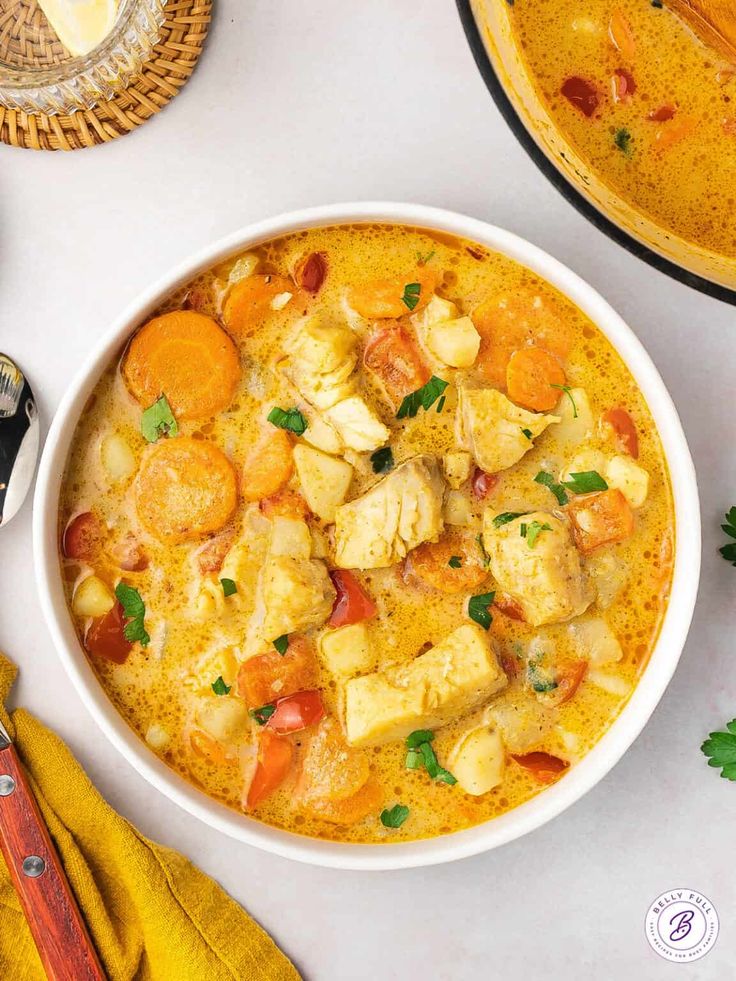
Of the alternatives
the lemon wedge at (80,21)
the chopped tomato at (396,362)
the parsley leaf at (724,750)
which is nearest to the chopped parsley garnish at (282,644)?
the chopped tomato at (396,362)

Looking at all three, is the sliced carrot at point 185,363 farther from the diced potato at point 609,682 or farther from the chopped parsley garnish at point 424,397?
the diced potato at point 609,682

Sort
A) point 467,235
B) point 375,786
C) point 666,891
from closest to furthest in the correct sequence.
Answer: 1. point 467,235
2. point 375,786
3. point 666,891

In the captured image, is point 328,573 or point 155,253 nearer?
point 328,573

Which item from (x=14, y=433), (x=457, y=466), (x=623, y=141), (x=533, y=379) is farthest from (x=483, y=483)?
(x=14, y=433)

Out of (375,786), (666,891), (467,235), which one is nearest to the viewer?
(467,235)

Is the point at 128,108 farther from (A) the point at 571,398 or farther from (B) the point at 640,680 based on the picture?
(B) the point at 640,680

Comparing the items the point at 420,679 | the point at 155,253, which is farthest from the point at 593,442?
the point at 155,253

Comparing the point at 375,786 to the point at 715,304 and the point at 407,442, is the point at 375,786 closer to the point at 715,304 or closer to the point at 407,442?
the point at 407,442
